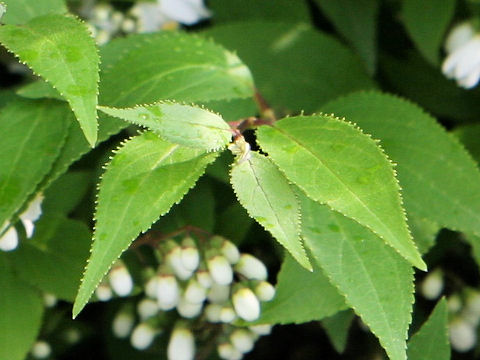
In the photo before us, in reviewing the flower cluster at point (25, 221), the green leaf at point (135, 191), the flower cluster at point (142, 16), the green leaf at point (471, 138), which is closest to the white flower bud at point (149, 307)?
the flower cluster at point (25, 221)

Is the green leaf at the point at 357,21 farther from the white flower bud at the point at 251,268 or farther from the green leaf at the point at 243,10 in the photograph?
the white flower bud at the point at 251,268

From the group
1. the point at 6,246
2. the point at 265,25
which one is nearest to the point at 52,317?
the point at 6,246

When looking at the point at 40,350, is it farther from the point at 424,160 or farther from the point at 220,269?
the point at 424,160

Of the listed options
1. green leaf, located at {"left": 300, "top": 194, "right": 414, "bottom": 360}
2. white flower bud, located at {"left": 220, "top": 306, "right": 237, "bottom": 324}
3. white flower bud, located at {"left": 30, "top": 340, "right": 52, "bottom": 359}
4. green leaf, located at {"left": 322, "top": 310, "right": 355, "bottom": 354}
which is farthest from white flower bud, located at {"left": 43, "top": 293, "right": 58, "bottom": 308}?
green leaf, located at {"left": 300, "top": 194, "right": 414, "bottom": 360}

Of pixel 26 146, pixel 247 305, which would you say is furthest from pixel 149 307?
pixel 26 146

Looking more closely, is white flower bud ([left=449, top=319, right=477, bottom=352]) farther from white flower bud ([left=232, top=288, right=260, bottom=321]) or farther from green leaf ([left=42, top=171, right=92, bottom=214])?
green leaf ([left=42, top=171, right=92, bottom=214])

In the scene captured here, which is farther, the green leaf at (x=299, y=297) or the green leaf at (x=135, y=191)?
the green leaf at (x=299, y=297)
